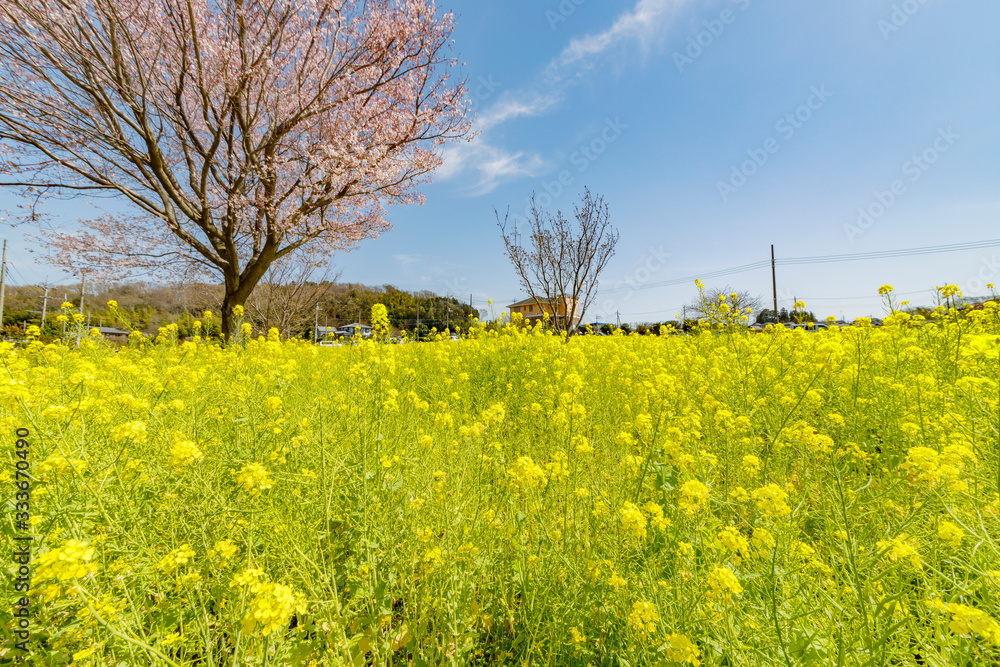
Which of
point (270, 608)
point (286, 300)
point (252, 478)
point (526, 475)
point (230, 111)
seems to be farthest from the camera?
point (286, 300)

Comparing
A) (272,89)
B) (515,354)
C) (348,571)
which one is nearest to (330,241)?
(272,89)

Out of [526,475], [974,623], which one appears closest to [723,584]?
[974,623]

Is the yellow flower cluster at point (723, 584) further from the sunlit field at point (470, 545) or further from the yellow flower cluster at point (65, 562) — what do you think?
the yellow flower cluster at point (65, 562)

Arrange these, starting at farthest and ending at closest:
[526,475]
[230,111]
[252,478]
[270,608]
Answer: [230,111]
[526,475]
[252,478]
[270,608]

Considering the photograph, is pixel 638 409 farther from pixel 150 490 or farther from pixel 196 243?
pixel 196 243

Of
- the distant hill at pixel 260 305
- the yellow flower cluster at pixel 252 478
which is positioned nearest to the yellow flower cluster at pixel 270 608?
the yellow flower cluster at pixel 252 478

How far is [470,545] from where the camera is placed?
142 cm

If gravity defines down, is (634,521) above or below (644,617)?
above

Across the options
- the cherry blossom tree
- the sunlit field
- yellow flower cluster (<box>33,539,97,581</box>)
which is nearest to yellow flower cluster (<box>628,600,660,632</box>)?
the sunlit field

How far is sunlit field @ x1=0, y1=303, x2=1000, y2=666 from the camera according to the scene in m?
1.04

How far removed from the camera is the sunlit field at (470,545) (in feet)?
3.41

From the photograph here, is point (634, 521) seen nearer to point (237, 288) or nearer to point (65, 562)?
point (65, 562)

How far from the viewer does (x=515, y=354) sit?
5.01m

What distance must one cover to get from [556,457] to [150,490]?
1785mm
